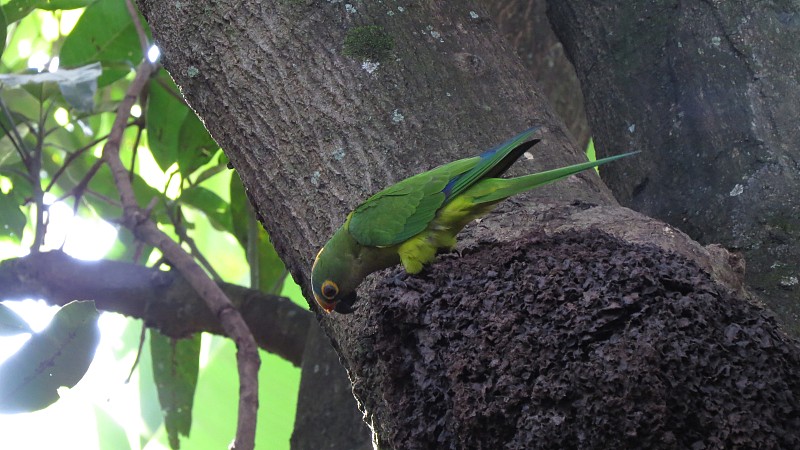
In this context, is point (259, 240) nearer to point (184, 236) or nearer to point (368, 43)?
point (184, 236)

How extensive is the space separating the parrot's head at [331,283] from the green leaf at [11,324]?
1.15 meters

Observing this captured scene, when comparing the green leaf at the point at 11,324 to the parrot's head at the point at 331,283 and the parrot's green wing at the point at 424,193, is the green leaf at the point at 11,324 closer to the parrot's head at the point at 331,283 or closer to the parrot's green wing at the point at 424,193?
the parrot's head at the point at 331,283

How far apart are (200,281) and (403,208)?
5.13 ft

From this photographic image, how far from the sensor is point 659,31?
2785 mm

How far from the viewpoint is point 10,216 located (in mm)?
3822

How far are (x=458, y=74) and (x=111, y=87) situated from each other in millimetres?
3462

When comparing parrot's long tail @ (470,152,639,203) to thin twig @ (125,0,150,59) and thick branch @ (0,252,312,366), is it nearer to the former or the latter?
thick branch @ (0,252,312,366)

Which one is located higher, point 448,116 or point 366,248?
point 448,116

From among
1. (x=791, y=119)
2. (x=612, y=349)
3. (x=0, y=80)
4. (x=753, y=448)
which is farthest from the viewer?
(x=0, y=80)

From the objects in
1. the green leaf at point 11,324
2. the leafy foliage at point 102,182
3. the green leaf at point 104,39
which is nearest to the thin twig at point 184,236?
the leafy foliage at point 102,182

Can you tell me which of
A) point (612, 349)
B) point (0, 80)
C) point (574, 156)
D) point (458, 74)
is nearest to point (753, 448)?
point (612, 349)

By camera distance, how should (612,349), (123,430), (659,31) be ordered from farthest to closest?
(123,430), (659,31), (612,349)

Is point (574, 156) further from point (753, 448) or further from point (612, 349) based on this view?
point (753, 448)

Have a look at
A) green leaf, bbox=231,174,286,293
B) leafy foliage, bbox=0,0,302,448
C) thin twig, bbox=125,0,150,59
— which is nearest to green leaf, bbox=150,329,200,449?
leafy foliage, bbox=0,0,302,448
